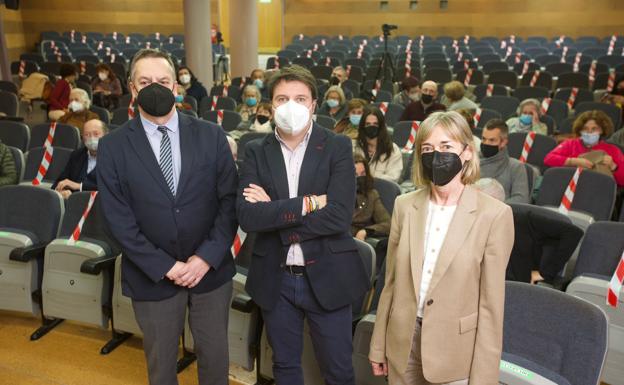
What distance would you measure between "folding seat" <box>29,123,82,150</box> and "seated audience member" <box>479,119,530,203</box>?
168 inches

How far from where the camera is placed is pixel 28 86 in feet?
32.7

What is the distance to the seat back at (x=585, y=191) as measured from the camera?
3.97 metres

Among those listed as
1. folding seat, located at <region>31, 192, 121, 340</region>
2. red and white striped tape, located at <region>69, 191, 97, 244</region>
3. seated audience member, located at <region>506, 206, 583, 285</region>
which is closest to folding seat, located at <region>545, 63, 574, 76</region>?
seated audience member, located at <region>506, 206, 583, 285</region>

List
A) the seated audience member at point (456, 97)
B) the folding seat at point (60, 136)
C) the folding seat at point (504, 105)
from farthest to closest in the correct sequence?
the folding seat at point (504, 105), the seated audience member at point (456, 97), the folding seat at point (60, 136)

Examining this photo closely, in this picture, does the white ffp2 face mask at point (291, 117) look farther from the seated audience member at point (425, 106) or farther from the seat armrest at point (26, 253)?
the seated audience member at point (425, 106)

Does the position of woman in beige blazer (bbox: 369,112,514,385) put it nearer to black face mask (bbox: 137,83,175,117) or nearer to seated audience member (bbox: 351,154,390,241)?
black face mask (bbox: 137,83,175,117)

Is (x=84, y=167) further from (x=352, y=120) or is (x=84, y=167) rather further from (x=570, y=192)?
(x=570, y=192)

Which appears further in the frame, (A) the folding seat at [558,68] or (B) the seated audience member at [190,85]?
(A) the folding seat at [558,68]

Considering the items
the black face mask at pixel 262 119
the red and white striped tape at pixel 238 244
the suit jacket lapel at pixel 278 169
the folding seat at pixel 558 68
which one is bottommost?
the red and white striped tape at pixel 238 244

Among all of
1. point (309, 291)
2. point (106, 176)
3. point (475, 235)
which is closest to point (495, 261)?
point (475, 235)

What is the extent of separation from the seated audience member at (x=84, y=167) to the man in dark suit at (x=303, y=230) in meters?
2.46

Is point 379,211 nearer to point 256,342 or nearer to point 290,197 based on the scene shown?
point 256,342

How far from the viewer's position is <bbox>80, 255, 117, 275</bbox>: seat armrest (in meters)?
3.07

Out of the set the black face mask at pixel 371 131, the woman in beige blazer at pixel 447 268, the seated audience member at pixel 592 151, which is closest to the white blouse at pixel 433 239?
the woman in beige blazer at pixel 447 268
